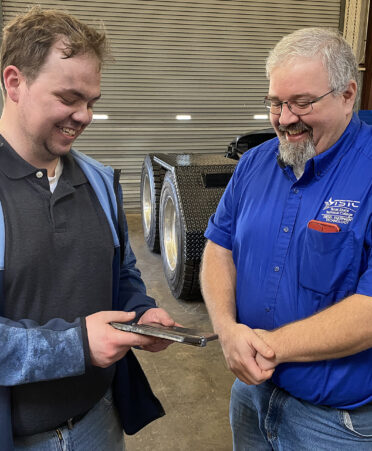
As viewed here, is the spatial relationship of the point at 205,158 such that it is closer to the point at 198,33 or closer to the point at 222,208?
the point at 222,208

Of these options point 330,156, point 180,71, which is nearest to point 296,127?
point 330,156

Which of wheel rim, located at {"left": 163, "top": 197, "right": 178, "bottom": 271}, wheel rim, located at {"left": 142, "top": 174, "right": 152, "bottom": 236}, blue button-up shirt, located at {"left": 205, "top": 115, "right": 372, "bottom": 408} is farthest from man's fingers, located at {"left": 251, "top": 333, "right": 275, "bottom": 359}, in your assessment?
wheel rim, located at {"left": 142, "top": 174, "right": 152, "bottom": 236}

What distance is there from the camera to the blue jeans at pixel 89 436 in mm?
1337

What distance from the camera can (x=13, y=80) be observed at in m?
1.23

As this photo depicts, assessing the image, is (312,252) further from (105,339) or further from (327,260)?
(105,339)

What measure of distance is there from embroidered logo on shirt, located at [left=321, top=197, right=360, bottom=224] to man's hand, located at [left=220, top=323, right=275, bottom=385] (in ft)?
1.44

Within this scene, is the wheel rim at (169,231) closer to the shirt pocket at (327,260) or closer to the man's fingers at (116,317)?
the shirt pocket at (327,260)

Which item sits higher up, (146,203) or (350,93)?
(350,93)

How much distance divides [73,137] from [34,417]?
2.60 feet

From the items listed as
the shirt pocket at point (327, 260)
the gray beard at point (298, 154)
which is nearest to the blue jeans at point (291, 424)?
the shirt pocket at point (327, 260)

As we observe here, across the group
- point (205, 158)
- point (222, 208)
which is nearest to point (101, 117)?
→ point (205, 158)

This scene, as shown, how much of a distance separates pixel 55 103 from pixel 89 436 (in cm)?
99

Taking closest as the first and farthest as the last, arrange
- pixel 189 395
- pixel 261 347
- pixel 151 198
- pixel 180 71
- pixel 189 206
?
pixel 261 347
pixel 189 395
pixel 189 206
pixel 151 198
pixel 180 71

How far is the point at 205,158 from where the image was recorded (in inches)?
173
